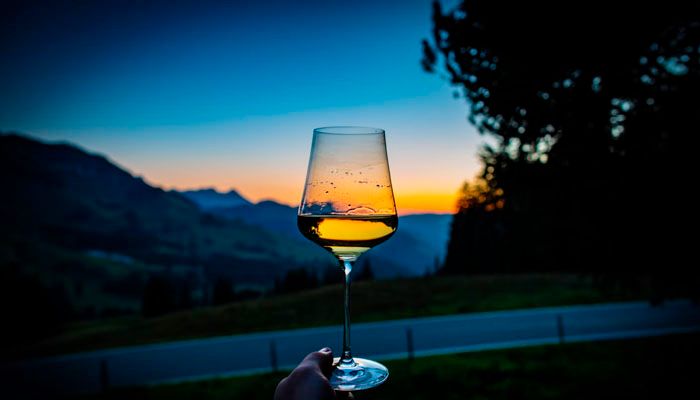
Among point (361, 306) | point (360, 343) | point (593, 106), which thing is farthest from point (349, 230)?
point (361, 306)

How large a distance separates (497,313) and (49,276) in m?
224

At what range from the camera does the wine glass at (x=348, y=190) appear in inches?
62.8

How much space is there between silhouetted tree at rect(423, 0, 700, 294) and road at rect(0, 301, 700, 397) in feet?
43.0

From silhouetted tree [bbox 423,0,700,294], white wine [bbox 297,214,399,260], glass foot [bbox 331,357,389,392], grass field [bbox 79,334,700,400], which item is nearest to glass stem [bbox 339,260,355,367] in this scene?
glass foot [bbox 331,357,389,392]

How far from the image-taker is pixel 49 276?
7844 inches

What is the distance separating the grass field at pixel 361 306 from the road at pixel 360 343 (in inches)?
132

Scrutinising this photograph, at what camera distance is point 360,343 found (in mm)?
24344

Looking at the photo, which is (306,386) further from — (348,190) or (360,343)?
(360,343)

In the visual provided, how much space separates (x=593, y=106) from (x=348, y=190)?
6269mm

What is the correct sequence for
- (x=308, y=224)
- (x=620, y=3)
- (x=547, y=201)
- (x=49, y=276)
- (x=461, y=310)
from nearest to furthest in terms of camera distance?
(x=308, y=224) < (x=620, y=3) < (x=547, y=201) < (x=461, y=310) < (x=49, y=276)

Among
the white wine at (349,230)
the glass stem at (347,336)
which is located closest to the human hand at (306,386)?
the glass stem at (347,336)

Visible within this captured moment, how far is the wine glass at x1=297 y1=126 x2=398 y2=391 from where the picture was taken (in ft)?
5.24

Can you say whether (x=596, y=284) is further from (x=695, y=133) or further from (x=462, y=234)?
(x=462, y=234)

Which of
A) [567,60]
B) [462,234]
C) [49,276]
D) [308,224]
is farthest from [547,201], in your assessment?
[49,276]
